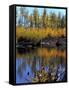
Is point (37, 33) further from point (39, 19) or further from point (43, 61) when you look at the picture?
point (43, 61)

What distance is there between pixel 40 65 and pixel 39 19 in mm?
526

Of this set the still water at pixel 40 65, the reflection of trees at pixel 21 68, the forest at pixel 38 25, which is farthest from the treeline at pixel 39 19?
the reflection of trees at pixel 21 68

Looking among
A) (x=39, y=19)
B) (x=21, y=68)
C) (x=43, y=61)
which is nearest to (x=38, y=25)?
(x=39, y=19)

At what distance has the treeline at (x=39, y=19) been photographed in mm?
3959

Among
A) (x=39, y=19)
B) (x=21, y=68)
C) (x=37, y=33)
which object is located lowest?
(x=21, y=68)

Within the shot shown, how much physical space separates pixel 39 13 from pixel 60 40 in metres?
0.41

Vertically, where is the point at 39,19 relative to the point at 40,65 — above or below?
above

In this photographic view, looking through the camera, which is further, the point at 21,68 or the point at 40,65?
the point at 40,65

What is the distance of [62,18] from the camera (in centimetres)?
417

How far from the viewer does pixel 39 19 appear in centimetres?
406

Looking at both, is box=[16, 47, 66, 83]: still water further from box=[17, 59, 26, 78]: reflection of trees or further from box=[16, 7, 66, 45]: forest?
box=[16, 7, 66, 45]: forest

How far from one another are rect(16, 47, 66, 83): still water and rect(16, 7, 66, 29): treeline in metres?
0.27

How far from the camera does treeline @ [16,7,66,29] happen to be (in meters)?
3.96

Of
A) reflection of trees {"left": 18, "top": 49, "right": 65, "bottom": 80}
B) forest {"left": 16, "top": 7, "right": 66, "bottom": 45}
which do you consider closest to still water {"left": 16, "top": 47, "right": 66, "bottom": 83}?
reflection of trees {"left": 18, "top": 49, "right": 65, "bottom": 80}
